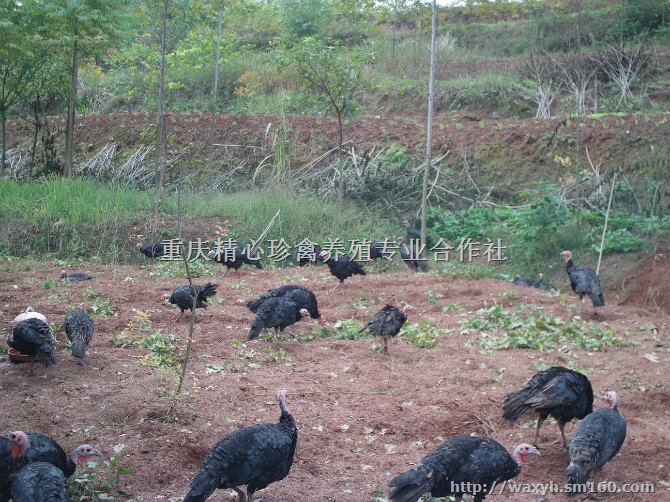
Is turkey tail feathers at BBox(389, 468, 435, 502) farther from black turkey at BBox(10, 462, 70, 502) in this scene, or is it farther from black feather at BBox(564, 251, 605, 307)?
black feather at BBox(564, 251, 605, 307)

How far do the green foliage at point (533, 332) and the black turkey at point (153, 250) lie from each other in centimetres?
737

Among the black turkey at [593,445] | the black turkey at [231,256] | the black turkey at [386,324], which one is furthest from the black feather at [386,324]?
the black turkey at [231,256]

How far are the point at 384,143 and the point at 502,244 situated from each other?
Result: 18.9 ft

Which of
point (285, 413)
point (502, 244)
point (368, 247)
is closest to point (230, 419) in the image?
point (285, 413)

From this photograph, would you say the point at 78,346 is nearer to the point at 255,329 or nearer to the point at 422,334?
the point at 255,329

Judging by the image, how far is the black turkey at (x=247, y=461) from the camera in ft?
15.8

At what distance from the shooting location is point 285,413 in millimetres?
5621

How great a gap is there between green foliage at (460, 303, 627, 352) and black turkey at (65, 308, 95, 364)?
5.00 metres

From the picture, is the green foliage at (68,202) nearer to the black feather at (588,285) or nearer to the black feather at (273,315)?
the black feather at (273,315)

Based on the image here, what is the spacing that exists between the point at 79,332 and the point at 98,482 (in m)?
2.69

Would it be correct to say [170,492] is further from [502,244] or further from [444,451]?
[502,244]

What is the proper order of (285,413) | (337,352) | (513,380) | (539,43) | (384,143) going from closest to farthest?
(285,413) → (513,380) → (337,352) → (384,143) → (539,43)

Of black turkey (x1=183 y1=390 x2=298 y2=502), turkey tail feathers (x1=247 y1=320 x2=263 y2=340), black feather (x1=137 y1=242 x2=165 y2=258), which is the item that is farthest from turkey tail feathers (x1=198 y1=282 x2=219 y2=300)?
black feather (x1=137 y1=242 x2=165 y2=258)

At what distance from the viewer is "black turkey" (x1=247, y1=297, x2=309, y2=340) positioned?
895cm
